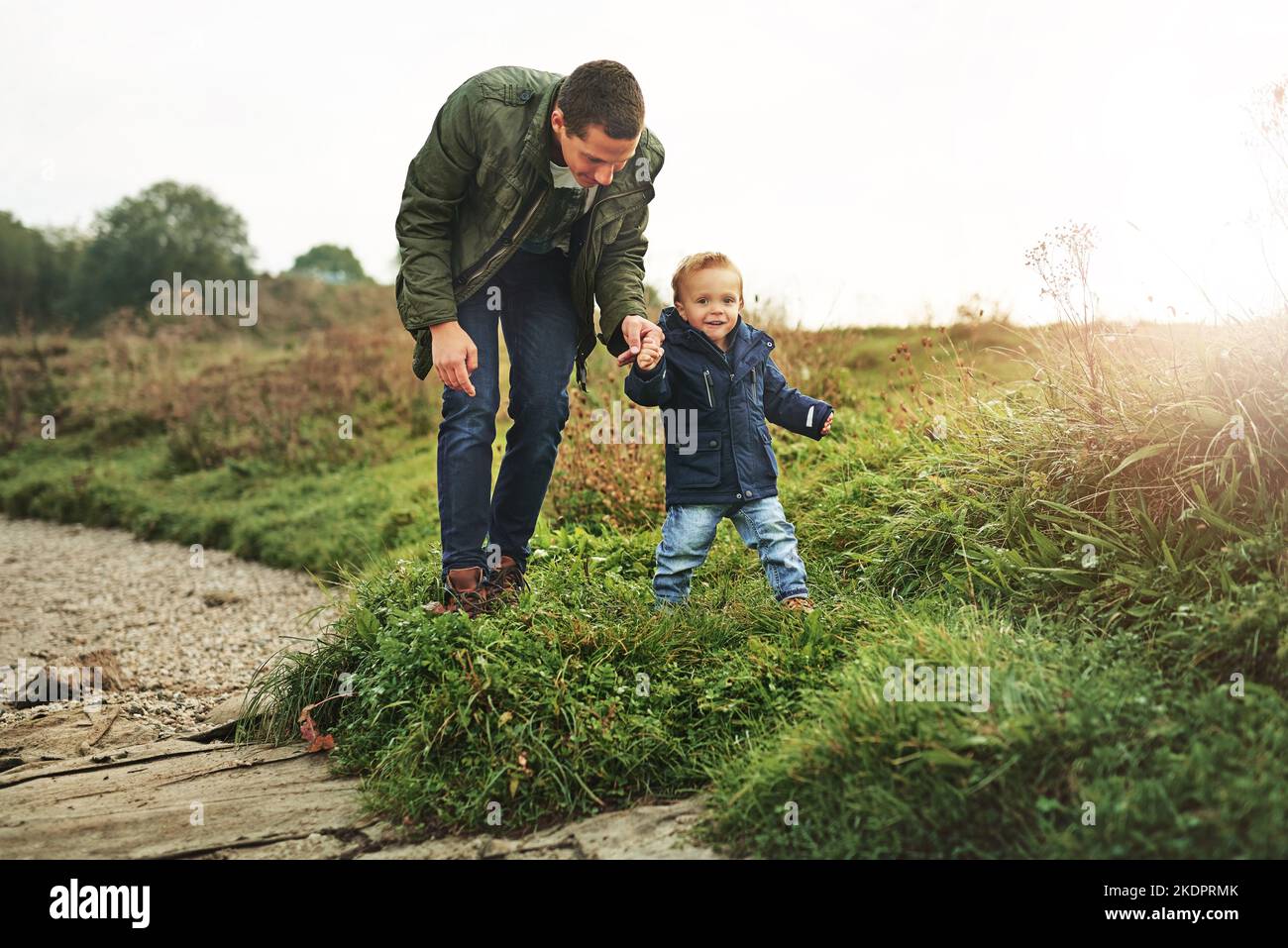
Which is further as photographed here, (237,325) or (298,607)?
(237,325)

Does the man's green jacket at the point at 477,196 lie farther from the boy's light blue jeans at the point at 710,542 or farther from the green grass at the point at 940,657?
the green grass at the point at 940,657

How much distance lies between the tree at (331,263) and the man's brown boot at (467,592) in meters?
48.7

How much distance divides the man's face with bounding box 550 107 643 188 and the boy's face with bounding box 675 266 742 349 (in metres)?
0.65

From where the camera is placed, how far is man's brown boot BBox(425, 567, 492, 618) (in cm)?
390

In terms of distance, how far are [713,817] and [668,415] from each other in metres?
1.77

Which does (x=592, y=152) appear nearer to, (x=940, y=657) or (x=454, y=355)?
(x=454, y=355)

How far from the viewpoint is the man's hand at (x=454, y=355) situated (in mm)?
3686

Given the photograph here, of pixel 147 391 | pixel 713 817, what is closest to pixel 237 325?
pixel 147 391

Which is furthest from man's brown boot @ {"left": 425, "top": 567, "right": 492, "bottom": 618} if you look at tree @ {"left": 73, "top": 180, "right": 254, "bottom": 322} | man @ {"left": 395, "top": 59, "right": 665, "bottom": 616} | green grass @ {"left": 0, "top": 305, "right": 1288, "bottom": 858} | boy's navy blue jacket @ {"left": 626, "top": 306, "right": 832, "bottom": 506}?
tree @ {"left": 73, "top": 180, "right": 254, "bottom": 322}

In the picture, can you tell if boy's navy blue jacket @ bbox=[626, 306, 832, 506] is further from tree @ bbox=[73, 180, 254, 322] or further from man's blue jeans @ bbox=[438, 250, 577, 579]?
tree @ bbox=[73, 180, 254, 322]

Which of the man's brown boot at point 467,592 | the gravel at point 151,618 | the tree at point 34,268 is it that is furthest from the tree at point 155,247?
the man's brown boot at point 467,592

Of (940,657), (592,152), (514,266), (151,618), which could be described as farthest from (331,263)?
(940,657)

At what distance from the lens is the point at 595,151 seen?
3.56 m
